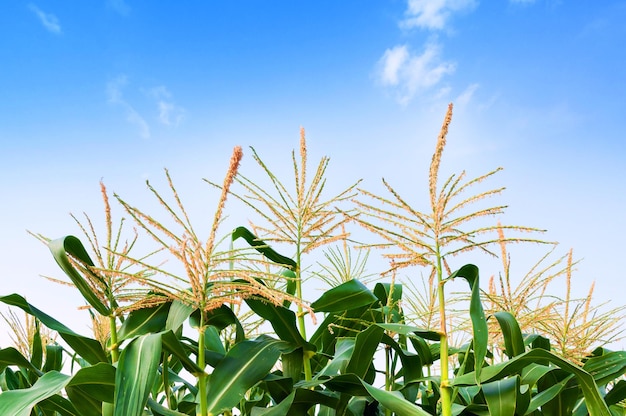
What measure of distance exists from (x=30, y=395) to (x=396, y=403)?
4.11 ft

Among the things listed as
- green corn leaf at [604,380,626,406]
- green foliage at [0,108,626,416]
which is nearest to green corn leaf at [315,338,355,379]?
green foliage at [0,108,626,416]

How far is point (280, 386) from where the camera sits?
2.38 metres

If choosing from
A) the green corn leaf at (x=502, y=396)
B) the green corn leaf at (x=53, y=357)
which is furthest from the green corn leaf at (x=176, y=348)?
the green corn leaf at (x=53, y=357)

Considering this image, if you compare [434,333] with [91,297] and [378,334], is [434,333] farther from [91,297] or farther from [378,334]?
[91,297]

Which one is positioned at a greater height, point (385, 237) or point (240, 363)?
point (385, 237)

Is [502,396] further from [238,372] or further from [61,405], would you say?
[61,405]

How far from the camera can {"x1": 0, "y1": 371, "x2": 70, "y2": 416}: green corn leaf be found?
1.81 meters

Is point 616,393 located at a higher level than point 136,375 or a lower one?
lower

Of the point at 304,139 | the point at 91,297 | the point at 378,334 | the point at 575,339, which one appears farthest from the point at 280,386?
the point at 575,339

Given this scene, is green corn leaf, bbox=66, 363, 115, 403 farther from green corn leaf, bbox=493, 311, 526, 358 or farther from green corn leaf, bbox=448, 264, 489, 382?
green corn leaf, bbox=493, 311, 526, 358

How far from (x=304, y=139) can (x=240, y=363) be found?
96cm

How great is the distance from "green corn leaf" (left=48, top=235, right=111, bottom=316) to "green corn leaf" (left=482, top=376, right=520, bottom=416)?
155 cm

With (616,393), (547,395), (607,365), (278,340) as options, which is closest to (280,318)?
(278,340)

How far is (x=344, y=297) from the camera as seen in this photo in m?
2.43
